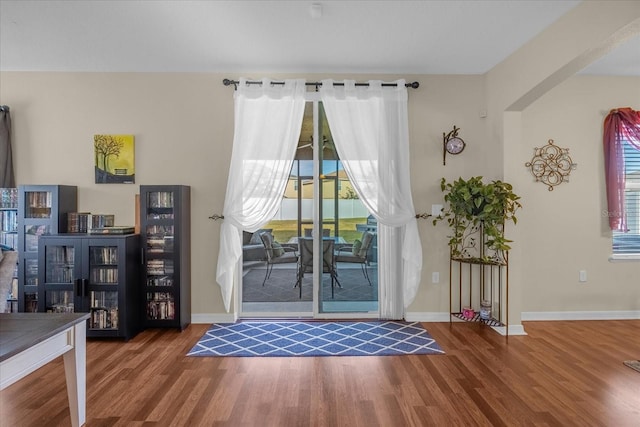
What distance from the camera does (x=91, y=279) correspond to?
3617mm

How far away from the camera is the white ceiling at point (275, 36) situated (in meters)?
2.85

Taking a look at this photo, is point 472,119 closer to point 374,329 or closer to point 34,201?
point 374,329

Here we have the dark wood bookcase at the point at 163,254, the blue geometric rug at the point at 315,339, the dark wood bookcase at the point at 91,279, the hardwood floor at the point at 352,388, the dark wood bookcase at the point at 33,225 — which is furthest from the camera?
the dark wood bookcase at the point at 163,254

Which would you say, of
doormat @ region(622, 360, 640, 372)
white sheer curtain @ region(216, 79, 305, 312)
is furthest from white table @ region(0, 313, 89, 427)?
doormat @ region(622, 360, 640, 372)

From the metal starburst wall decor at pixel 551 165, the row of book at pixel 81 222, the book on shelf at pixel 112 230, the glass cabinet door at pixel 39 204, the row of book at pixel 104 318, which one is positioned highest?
the metal starburst wall decor at pixel 551 165

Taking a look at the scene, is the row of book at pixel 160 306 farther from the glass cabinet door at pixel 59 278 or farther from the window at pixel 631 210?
the window at pixel 631 210

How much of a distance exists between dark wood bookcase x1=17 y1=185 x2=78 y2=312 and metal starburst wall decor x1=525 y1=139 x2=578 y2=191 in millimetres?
5078

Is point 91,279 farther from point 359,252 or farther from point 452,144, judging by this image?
point 452,144

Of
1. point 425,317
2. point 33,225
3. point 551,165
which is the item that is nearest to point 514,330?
point 425,317

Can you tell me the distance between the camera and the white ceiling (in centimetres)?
285

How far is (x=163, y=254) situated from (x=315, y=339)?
1.80 meters

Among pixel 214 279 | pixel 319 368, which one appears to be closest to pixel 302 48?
pixel 214 279

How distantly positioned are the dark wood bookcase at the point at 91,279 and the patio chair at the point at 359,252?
2238 mm

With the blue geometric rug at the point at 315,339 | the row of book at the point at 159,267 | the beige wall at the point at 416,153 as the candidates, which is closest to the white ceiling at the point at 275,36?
the beige wall at the point at 416,153
